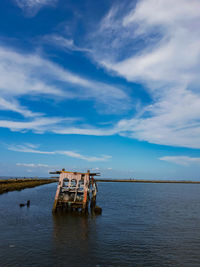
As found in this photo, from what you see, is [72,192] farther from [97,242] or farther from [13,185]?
[13,185]

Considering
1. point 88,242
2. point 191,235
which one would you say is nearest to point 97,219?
point 88,242

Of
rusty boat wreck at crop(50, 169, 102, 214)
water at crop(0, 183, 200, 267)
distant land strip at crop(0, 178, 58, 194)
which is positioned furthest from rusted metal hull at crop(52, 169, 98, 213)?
distant land strip at crop(0, 178, 58, 194)

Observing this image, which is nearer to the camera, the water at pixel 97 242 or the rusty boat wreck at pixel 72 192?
the water at pixel 97 242

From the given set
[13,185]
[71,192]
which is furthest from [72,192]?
[13,185]

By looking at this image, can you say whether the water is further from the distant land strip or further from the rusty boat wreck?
the distant land strip

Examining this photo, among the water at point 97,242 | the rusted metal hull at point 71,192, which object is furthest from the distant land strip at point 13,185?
the water at point 97,242

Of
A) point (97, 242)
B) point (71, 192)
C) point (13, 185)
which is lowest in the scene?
point (97, 242)

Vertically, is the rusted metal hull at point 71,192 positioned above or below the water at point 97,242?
above

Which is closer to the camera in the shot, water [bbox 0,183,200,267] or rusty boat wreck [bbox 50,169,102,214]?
water [bbox 0,183,200,267]

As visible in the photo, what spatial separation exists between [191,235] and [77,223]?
10711 millimetres

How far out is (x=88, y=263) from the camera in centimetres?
1161

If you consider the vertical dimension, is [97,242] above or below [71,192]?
below

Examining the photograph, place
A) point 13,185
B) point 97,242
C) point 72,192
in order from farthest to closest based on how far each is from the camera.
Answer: point 13,185, point 72,192, point 97,242

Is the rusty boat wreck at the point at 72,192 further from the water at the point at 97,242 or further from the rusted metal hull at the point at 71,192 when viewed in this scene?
the water at the point at 97,242
